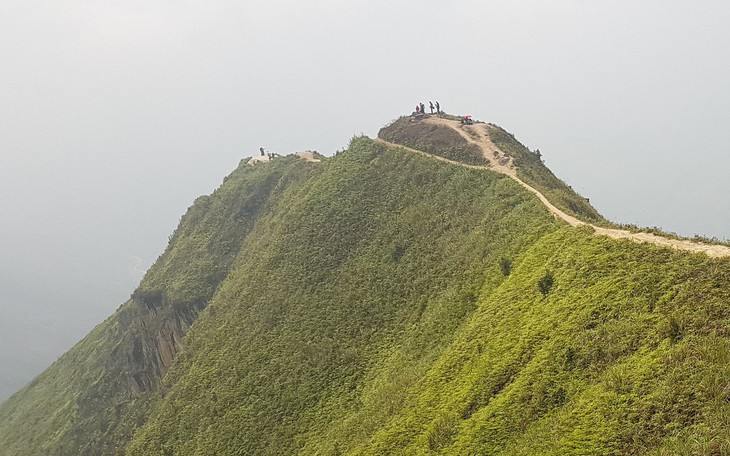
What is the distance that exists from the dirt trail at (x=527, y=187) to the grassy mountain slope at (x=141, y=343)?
25.0 metres

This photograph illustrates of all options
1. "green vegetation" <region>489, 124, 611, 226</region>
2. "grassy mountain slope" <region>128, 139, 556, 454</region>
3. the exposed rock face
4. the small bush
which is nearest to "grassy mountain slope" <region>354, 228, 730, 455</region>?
the small bush

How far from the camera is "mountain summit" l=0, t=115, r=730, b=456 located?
15.4 meters

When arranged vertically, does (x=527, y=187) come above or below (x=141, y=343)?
below

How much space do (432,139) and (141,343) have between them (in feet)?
155

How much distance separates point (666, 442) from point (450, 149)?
129ft

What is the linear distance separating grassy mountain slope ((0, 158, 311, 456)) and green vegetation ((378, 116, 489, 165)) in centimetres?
1625

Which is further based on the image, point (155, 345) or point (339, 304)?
point (155, 345)

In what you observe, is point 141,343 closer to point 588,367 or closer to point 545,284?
point 545,284

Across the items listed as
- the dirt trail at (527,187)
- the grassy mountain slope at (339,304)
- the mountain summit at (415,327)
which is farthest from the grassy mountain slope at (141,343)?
the dirt trail at (527,187)

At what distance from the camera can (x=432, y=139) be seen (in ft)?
173

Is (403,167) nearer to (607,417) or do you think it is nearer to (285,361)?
(285,361)

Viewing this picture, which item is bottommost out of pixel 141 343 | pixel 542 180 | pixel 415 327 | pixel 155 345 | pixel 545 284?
pixel 415 327

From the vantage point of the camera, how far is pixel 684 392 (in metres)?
13.4

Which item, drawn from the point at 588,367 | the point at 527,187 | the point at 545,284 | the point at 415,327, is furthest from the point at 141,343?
the point at 588,367
